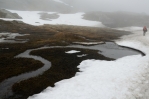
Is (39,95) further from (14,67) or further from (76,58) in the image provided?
(76,58)

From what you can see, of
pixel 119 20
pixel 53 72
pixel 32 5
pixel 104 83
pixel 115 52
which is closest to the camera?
pixel 104 83

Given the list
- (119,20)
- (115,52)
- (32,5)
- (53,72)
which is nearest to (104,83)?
(53,72)

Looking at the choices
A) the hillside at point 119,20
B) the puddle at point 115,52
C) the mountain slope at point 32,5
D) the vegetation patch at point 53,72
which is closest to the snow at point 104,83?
the vegetation patch at point 53,72

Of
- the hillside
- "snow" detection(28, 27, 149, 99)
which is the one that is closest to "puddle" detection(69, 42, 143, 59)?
"snow" detection(28, 27, 149, 99)

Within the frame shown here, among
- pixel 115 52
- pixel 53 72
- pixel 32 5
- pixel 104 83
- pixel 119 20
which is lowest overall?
pixel 104 83

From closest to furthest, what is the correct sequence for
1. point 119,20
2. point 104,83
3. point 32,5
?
1. point 104,83
2. point 119,20
3. point 32,5

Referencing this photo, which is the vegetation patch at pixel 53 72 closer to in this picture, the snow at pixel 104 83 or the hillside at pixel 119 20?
the snow at pixel 104 83

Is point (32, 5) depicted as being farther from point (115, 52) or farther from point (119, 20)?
point (115, 52)

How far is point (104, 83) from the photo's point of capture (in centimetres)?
1650

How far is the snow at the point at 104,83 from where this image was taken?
1416cm

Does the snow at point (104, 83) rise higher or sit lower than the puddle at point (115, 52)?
lower

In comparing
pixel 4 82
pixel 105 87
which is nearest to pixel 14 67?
pixel 4 82

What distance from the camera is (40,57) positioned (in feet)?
82.1

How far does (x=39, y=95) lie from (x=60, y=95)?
1.79m
